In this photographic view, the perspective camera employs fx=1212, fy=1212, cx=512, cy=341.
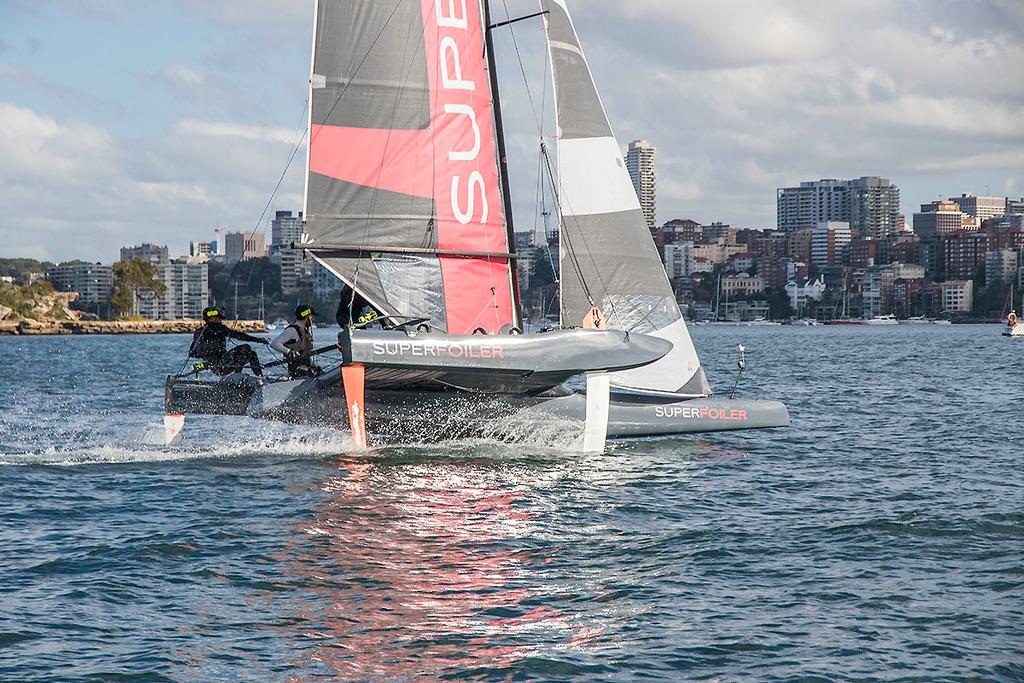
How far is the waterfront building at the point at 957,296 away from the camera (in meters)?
156

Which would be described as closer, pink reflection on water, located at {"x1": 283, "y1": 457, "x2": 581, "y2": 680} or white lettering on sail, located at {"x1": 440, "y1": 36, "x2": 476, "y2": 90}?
pink reflection on water, located at {"x1": 283, "y1": 457, "x2": 581, "y2": 680}

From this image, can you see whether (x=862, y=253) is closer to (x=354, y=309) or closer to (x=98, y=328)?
(x=98, y=328)

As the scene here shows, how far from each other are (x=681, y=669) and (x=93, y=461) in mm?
9724

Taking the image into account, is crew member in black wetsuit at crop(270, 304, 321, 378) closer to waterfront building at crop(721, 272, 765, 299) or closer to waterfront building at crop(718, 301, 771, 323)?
waterfront building at crop(718, 301, 771, 323)

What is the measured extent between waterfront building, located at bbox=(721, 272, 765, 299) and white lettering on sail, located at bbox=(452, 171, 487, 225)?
16559 cm

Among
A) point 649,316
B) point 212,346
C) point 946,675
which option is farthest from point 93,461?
point 946,675

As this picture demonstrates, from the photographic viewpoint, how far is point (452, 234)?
1527 centimetres

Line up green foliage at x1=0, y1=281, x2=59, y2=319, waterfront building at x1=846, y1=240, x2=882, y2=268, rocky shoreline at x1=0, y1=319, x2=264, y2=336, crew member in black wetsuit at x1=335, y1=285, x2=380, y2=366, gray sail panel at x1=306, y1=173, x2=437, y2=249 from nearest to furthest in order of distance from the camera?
gray sail panel at x1=306, y1=173, x2=437, y2=249
crew member in black wetsuit at x1=335, y1=285, x2=380, y2=366
rocky shoreline at x1=0, y1=319, x2=264, y2=336
green foliage at x1=0, y1=281, x2=59, y2=319
waterfront building at x1=846, y1=240, x2=882, y2=268

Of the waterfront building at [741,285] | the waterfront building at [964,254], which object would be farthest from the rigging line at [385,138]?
the waterfront building at [964,254]

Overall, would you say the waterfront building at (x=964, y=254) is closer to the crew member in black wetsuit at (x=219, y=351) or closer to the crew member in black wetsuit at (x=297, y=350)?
the crew member in black wetsuit at (x=297, y=350)

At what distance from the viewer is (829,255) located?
7800 inches

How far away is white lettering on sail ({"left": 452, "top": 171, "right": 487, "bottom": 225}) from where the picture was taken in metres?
15.3

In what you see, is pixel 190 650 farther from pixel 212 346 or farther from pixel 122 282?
pixel 122 282

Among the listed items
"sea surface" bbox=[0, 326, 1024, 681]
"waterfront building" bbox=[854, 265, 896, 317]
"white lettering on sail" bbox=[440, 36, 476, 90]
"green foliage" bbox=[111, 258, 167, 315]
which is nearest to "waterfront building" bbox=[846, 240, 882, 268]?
"waterfront building" bbox=[854, 265, 896, 317]
